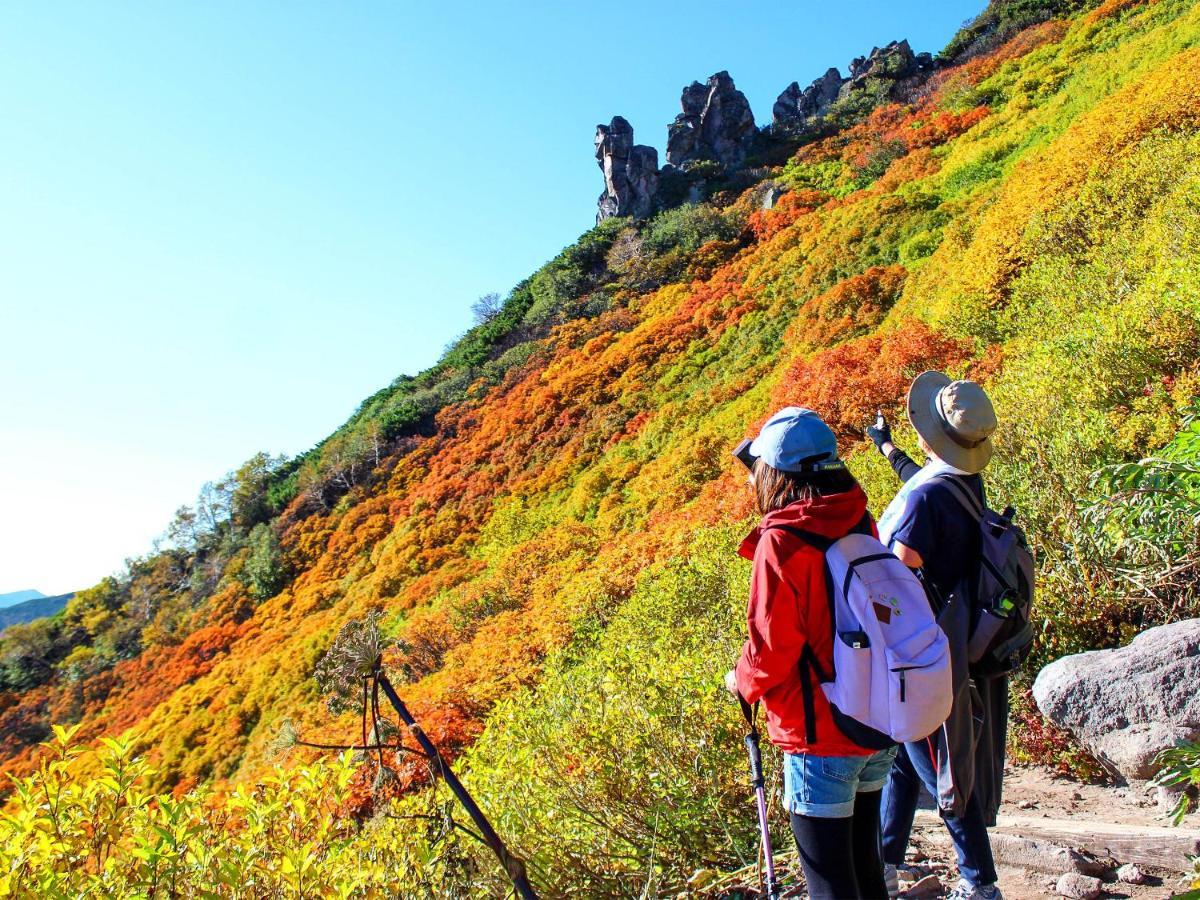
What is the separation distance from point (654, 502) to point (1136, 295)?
9369 mm

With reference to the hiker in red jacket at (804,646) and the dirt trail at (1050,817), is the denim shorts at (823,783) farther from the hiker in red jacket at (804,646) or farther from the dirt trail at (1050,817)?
the dirt trail at (1050,817)

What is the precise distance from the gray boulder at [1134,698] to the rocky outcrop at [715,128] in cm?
4035

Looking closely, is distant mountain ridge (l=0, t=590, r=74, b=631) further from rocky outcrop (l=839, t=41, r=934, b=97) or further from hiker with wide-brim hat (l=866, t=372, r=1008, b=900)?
hiker with wide-brim hat (l=866, t=372, r=1008, b=900)

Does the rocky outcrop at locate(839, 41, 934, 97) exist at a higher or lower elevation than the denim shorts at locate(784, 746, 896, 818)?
higher

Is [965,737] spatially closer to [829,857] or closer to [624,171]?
[829,857]

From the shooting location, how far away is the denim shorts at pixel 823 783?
182 centimetres

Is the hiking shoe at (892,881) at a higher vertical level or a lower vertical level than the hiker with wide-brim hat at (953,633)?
lower

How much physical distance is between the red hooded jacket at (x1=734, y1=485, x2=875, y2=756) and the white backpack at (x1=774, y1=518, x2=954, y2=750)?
1.0 inches

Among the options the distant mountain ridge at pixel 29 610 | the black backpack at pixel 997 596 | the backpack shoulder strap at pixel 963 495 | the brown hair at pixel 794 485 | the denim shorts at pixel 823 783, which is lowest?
the denim shorts at pixel 823 783

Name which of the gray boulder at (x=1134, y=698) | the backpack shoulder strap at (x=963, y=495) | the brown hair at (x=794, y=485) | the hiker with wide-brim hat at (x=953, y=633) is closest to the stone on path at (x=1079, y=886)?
the hiker with wide-brim hat at (x=953, y=633)

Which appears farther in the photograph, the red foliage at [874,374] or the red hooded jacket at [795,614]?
the red foliage at [874,374]

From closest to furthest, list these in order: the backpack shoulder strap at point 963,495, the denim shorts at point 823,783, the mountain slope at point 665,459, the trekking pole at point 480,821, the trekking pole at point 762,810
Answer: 1. the trekking pole at point 480,821
2. the denim shorts at point 823,783
3. the trekking pole at point 762,810
4. the backpack shoulder strap at point 963,495
5. the mountain slope at point 665,459

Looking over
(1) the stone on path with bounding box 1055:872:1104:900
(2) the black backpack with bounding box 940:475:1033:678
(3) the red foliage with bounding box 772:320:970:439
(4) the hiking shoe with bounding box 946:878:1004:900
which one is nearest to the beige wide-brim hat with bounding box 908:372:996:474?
(2) the black backpack with bounding box 940:475:1033:678

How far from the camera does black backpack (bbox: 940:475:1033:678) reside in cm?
223
